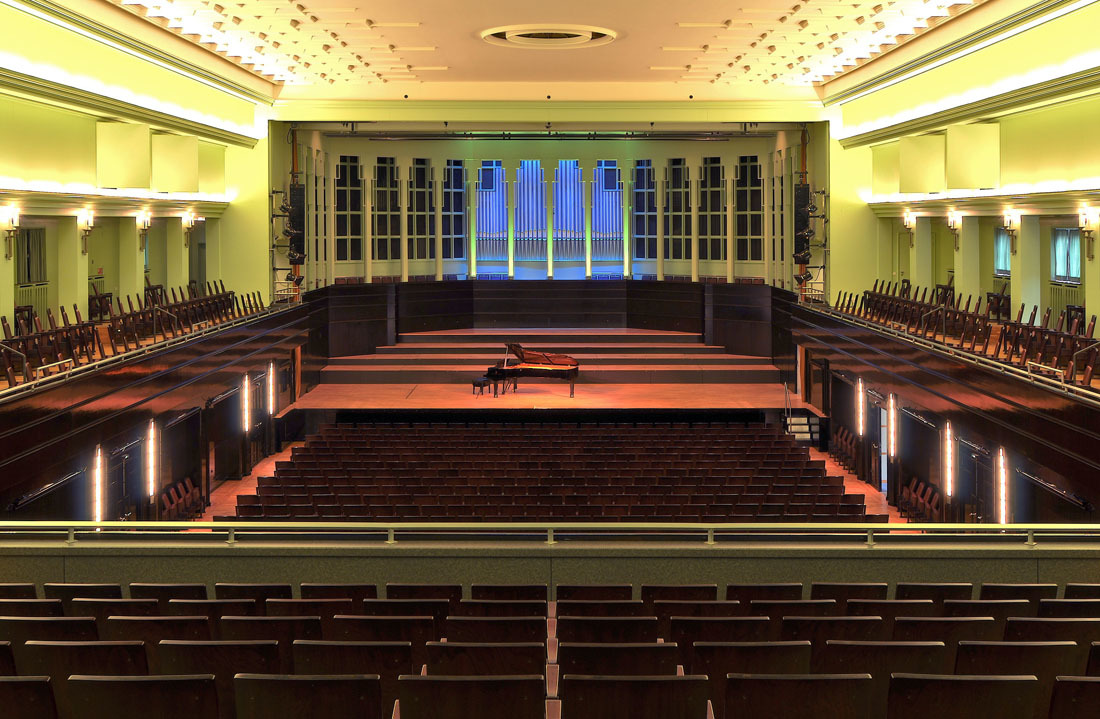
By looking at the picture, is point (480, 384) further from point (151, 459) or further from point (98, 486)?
point (98, 486)

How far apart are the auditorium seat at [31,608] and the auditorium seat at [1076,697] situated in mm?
3778

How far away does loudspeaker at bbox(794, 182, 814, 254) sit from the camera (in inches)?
838

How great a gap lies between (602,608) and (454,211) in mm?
22343

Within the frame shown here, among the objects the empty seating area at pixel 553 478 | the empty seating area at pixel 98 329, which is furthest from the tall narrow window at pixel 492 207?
the empty seating area at pixel 553 478

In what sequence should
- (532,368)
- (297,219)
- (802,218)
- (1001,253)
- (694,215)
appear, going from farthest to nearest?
(694,215) < (802,218) < (297,219) < (532,368) < (1001,253)

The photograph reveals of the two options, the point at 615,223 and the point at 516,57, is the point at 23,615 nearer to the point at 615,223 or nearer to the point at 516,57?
the point at 516,57

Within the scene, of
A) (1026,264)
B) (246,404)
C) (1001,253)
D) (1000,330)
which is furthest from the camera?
(1001,253)

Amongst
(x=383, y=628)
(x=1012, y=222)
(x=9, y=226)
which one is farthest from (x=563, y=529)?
(x=1012, y=222)

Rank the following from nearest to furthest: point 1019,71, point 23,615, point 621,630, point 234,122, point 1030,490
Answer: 1. point 621,630
2. point 23,615
3. point 1030,490
4. point 1019,71
5. point 234,122

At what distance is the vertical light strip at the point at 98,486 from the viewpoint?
12.2 meters

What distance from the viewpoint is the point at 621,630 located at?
4262 millimetres

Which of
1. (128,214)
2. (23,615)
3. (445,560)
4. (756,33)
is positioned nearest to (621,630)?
(445,560)

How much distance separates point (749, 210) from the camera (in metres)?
24.9

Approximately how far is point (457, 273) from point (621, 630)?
22676 millimetres
